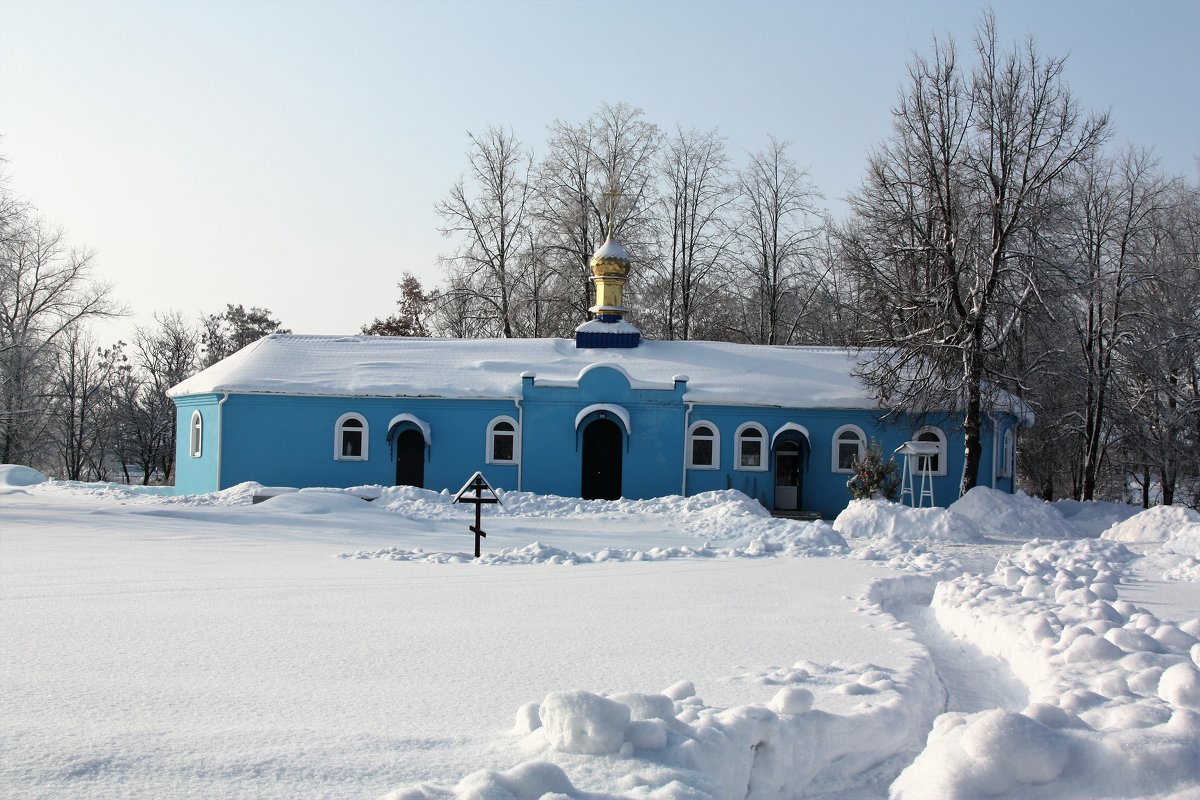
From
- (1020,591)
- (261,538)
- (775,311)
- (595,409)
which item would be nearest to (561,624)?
(1020,591)

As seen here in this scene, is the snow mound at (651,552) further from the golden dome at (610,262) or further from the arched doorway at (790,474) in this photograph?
the golden dome at (610,262)

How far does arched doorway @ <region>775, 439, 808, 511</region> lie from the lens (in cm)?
2408

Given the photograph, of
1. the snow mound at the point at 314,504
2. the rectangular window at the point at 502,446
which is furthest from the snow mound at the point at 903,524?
the rectangular window at the point at 502,446

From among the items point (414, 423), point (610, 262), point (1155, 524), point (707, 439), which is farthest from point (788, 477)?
point (414, 423)

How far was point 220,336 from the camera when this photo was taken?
49.5m

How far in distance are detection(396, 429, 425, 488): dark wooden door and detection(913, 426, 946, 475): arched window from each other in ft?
38.8

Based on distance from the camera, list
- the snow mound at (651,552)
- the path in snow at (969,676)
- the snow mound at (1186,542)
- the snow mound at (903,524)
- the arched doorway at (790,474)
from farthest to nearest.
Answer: the arched doorway at (790,474), the snow mound at (903,524), the snow mound at (1186,542), the snow mound at (651,552), the path in snow at (969,676)

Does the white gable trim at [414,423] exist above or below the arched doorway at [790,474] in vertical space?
above

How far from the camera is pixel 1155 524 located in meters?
17.0

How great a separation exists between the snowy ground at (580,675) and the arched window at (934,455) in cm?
1157

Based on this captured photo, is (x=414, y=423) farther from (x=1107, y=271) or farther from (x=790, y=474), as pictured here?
(x=1107, y=271)

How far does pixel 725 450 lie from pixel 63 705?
64.9 feet

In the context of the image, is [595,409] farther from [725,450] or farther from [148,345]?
[148,345]

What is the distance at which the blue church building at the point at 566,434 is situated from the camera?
23.7m
